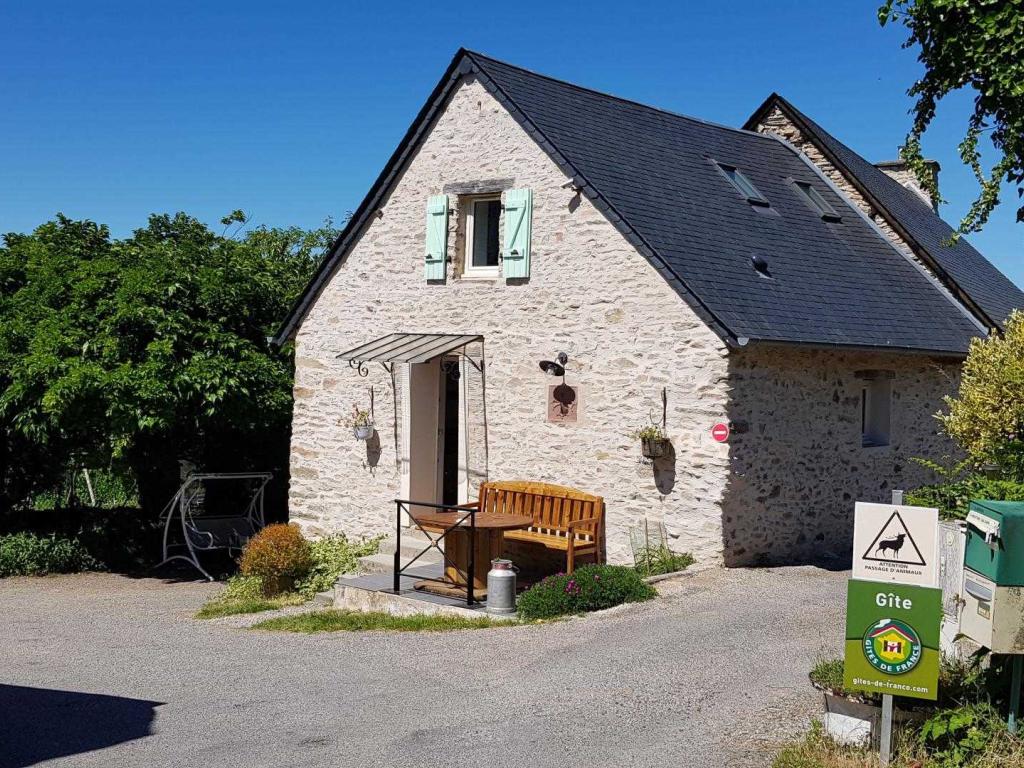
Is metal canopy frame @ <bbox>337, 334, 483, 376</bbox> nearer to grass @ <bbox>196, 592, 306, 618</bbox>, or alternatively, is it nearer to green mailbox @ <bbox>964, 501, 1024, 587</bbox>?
grass @ <bbox>196, 592, 306, 618</bbox>

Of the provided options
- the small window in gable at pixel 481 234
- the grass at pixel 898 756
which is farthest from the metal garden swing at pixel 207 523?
the grass at pixel 898 756

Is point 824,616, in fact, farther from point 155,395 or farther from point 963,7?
point 155,395

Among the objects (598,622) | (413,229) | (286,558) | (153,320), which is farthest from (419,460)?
(598,622)

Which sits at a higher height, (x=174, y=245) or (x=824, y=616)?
(x=174, y=245)

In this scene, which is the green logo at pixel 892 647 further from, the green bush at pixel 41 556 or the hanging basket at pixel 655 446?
the green bush at pixel 41 556

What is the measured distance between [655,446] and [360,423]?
4592 millimetres

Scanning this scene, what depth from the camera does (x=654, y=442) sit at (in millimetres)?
12117

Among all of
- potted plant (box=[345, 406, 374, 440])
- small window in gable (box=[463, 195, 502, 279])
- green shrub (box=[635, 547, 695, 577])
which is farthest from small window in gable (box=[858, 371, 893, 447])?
potted plant (box=[345, 406, 374, 440])

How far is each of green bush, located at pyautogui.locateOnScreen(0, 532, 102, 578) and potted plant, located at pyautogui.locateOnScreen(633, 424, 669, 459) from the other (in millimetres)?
9073

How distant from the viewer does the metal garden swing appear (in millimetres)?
15781

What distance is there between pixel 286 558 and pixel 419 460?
2169mm

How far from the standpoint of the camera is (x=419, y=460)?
14695 mm

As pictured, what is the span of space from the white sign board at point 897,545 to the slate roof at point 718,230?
5.62 m

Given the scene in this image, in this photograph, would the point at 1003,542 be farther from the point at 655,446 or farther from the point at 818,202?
the point at 818,202
